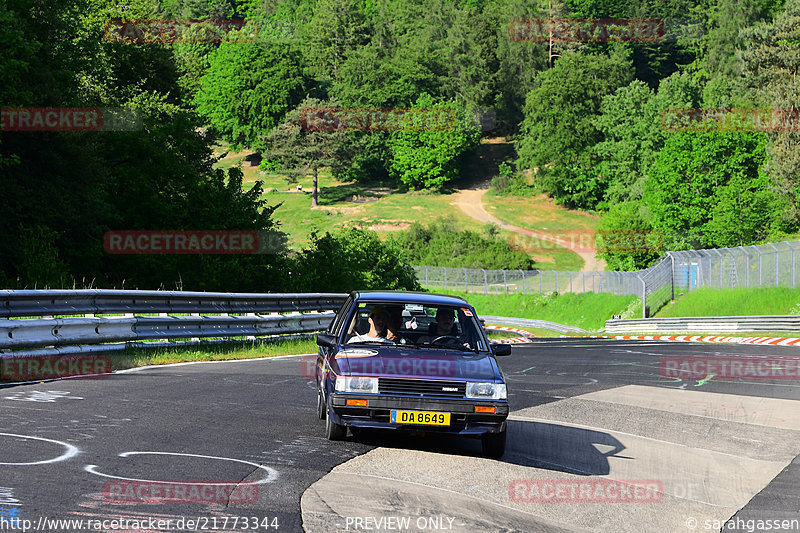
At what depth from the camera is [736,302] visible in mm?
46406

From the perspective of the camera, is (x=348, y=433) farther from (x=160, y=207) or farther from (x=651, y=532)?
(x=160, y=207)

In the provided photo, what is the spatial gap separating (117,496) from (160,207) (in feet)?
88.4

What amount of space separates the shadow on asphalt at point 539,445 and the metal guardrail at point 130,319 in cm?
598

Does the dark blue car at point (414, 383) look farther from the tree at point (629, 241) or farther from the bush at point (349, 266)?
the tree at point (629, 241)

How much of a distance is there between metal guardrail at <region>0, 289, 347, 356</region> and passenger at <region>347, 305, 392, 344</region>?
17.9 feet

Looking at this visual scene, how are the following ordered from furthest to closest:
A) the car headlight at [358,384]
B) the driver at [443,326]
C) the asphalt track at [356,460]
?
the driver at [443,326], the car headlight at [358,384], the asphalt track at [356,460]

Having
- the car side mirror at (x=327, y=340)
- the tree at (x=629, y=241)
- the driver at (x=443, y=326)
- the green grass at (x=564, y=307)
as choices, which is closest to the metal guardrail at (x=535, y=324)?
the green grass at (x=564, y=307)

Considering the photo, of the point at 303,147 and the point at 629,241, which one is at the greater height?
the point at 303,147

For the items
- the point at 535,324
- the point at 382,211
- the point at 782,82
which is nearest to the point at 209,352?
the point at 535,324

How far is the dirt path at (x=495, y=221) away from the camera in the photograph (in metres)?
94.1

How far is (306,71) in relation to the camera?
149 metres

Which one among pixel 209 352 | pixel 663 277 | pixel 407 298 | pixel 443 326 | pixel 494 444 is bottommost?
pixel 663 277

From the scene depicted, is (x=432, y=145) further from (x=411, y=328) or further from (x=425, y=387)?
(x=425, y=387)

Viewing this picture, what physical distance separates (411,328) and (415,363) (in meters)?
1.40
